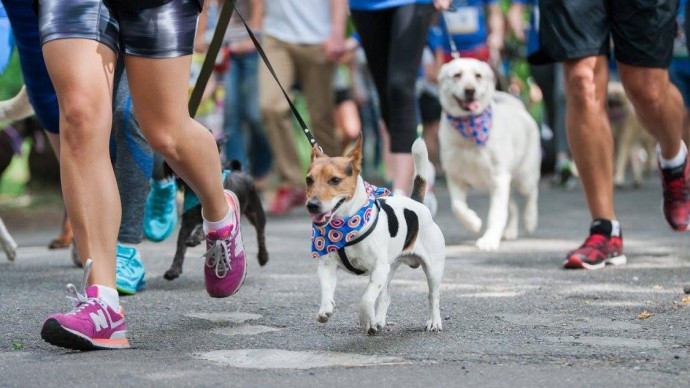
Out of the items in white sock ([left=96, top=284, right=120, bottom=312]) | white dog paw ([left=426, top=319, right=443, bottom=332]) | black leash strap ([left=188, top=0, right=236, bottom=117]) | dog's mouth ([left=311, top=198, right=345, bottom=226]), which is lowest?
white dog paw ([left=426, top=319, right=443, bottom=332])

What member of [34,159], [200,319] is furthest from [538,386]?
[34,159]

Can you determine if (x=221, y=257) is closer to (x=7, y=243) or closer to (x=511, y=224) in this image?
(x=7, y=243)

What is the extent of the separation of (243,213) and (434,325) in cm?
213

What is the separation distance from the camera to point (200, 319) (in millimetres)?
4523

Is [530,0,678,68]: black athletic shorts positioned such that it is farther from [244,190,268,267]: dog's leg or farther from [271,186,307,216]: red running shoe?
[271,186,307,216]: red running shoe

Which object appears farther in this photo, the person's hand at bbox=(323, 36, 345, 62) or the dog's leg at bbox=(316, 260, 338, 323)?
the person's hand at bbox=(323, 36, 345, 62)

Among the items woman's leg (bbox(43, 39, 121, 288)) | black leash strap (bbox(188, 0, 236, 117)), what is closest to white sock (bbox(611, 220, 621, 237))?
black leash strap (bbox(188, 0, 236, 117))

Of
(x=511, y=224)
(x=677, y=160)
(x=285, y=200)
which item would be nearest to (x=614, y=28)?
(x=677, y=160)

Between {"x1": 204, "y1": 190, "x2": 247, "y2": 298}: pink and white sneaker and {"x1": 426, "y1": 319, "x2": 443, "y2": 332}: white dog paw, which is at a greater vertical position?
{"x1": 204, "y1": 190, "x2": 247, "y2": 298}: pink and white sneaker

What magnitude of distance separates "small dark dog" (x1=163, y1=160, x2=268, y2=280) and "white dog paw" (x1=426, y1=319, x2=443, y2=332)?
171cm

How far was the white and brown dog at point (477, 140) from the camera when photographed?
7.68 metres

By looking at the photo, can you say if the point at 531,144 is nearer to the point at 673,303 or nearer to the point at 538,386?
the point at 673,303

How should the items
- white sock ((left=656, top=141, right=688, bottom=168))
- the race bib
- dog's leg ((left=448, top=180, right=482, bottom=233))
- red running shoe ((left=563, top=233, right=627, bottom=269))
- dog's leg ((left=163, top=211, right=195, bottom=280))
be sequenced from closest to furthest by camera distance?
dog's leg ((left=163, top=211, right=195, bottom=280)), red running shoe ((left=563, top=233, right=627, bottom=269)), white sock ((left=656, top=141, right=688, bottom=168)), dog's leg ((left=448, top=180, right=482, bottom=233)), the race bib

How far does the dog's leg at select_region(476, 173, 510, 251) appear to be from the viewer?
23.6ft
